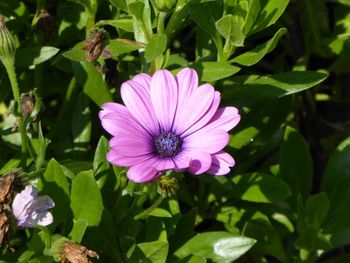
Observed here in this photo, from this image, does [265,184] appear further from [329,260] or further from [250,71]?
[250,71]

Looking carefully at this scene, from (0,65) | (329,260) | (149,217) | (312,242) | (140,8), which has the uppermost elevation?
(140,8)

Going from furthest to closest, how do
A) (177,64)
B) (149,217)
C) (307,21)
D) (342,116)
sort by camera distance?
(342,116)
(307,21)
(177,64)
(149,217)

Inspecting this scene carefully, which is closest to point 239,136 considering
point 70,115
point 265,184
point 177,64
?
point 265,184

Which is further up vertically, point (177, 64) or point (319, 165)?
point (177, 64)

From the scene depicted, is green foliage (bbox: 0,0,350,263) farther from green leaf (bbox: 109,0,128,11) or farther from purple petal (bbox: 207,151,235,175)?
purple petal (bbox: 207,151,235,175)

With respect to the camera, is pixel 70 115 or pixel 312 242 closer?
pixel 312 242

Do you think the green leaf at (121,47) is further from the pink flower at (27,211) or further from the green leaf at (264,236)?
the green leaf at (264,236)
